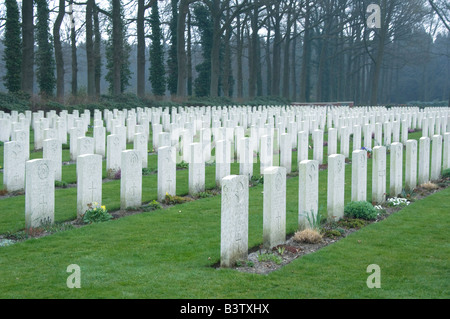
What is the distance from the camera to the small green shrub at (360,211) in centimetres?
848

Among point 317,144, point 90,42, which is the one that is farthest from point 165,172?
point 90,42

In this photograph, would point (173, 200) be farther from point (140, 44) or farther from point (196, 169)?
point (140, 44)

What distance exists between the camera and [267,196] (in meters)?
6.75

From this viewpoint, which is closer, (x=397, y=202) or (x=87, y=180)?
(x=87, y=180)

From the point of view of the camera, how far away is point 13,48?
32.0 meters

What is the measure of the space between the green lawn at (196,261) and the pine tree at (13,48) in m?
24.7

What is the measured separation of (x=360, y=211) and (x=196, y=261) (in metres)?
3.22

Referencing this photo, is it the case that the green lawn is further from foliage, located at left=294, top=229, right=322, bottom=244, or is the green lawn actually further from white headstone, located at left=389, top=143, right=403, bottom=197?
white headstone, located at left=389, top=143, right=403, bottom=197

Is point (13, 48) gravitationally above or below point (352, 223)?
above

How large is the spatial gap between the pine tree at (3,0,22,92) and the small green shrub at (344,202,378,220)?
26718 millimetres

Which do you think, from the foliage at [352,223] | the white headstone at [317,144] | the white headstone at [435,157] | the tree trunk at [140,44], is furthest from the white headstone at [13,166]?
the tree trunk at [140,44]

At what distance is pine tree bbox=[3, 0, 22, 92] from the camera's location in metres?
31.1

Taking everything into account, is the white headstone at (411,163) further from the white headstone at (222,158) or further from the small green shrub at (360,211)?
the white headstone at (222,158)
